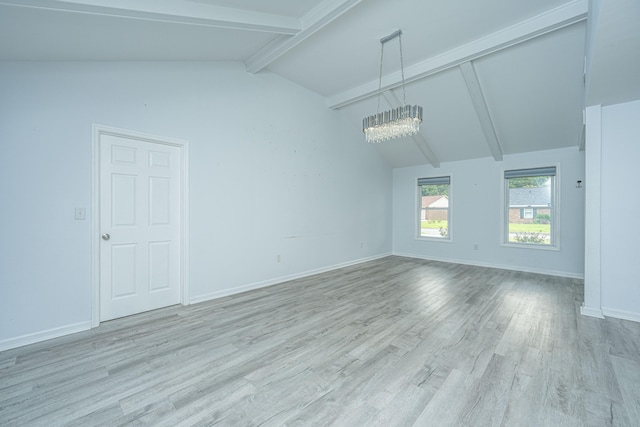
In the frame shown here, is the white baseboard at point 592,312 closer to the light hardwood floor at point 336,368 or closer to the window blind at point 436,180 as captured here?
the light hardwood floor at point 336,368

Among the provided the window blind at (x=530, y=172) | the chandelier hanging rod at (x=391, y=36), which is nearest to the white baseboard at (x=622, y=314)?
the window blind at (x=530, y=172)

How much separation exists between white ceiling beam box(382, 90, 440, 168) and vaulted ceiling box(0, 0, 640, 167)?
35 mm

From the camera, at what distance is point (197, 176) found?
3.49 meters

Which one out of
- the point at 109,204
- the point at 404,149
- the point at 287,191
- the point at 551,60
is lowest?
the point at 109,204

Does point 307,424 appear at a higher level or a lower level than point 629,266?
lower

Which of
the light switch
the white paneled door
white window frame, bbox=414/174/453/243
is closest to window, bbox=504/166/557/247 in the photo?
white window frame, bbox=414/174/453/243

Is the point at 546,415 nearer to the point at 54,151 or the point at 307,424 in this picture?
the point at 307,424

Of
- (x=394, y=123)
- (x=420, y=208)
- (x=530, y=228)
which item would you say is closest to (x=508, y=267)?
(x=530, y=228)

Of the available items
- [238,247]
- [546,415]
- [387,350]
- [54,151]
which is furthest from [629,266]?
[54,151]

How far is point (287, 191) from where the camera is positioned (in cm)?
457

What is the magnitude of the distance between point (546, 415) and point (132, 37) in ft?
13.9

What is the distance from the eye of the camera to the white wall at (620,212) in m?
2.93

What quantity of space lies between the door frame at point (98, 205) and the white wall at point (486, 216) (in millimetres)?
5224

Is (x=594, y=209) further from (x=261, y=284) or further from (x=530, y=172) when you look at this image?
(x=261, y=284)
